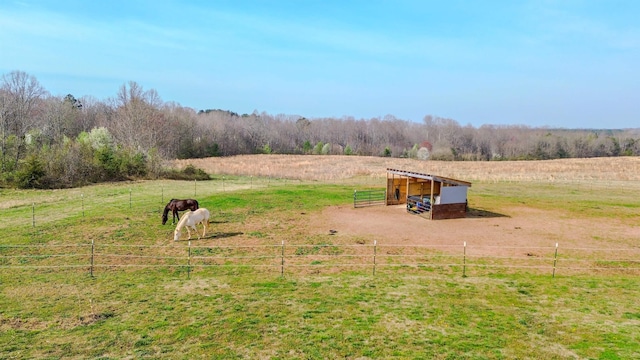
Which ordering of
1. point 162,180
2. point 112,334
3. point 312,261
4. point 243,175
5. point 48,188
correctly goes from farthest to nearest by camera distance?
point 243,175
point 162,180
point 48,188
point 312,261
point 112,334

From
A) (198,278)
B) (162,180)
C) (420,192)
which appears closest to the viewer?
(198,278)

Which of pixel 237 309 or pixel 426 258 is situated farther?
pixel 426 258

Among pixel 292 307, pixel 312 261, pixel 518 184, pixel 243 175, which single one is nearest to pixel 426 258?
pixel 312 261

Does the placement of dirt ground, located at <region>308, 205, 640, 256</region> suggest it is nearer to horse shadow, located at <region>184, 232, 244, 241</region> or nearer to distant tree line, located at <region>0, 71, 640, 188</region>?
horse shadow, located at <region>184, 232, 244, 241</region>

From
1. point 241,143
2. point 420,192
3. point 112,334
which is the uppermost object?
point 241,143

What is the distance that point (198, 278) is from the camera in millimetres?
14453

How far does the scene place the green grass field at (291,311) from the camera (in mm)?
9555

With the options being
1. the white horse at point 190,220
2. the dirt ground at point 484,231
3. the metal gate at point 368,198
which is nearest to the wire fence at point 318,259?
the dirt ground at point 484,231

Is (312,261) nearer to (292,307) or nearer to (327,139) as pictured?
(292,307)

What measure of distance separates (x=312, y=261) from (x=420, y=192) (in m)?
15.4

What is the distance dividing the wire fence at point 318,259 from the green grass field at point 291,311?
0.19m

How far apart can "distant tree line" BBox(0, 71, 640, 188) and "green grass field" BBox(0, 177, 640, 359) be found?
2244 cm

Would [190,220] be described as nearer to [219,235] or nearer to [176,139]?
[219,235]

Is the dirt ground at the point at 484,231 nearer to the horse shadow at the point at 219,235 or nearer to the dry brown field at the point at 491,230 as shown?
the dry brown field at the point at 491,230
